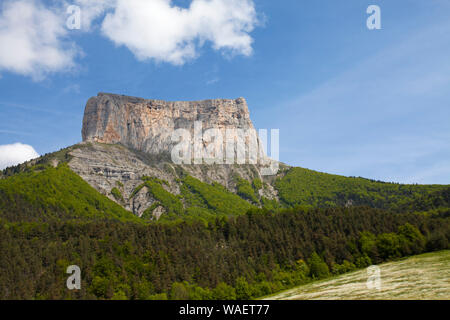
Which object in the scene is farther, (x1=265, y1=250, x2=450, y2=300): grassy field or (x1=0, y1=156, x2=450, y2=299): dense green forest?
(x1=0, y1=156, x2=450, y2=299): dense green forest

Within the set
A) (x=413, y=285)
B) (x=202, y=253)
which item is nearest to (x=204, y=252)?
(x=202, y=253)

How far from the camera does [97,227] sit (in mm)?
153750

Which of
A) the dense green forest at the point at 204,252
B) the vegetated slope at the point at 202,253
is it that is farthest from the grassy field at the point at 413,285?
the vegetated slope at the point at 202,253

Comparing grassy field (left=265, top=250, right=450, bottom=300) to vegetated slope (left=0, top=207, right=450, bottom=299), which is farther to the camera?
vegetated slope (left=0, top=207, right=450, bottom=299)

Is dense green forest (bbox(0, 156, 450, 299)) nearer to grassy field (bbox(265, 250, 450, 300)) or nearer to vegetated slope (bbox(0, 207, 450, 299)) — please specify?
vegetated slope (bbox(0, 207, 450, 299))

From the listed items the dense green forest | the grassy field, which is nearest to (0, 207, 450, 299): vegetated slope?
the dense green forest

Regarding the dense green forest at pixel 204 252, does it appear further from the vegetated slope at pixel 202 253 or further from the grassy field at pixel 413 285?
the grassy field at pixel 413 285

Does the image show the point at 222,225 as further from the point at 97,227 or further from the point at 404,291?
the point at 404,291

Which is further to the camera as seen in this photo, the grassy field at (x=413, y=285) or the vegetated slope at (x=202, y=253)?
the vegetated slope at (x=202, y=253)

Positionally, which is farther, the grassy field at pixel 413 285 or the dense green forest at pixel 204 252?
the dense green forest at pixel 204 252
